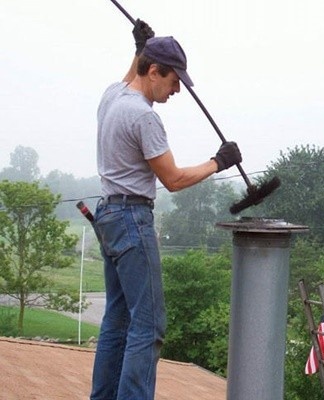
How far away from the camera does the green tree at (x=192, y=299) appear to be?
22.3 m

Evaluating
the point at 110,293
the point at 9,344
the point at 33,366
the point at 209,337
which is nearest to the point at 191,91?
the point at 110,293

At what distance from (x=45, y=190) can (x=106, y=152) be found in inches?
878

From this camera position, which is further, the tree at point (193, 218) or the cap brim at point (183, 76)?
the tree at point (193, 218)

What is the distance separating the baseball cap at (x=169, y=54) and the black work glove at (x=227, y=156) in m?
0.18

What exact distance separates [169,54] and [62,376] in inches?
107

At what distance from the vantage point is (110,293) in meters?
2.42

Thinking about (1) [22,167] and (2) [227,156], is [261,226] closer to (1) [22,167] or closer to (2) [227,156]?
(2) [227,156]

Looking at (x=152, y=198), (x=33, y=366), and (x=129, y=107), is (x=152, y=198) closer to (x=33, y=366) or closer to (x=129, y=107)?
(x=129, y=107)

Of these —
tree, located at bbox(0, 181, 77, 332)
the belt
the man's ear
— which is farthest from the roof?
tree, located at bbox(0, 181, 77, 332)

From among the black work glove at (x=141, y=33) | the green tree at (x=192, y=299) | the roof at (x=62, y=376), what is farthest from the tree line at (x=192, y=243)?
the black work glove at (x=141, y=33)

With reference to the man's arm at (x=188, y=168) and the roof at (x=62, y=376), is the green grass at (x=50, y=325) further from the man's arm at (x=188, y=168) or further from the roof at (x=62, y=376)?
the man's arm at (x=188, y=168)

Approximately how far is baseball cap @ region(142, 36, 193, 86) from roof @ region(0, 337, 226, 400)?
5.51 ft

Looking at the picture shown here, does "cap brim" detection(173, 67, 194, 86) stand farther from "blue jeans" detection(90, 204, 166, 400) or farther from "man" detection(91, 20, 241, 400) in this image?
"blue jeans" detection(90, 204, 166, 400)

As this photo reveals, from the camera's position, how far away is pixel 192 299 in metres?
23.0
